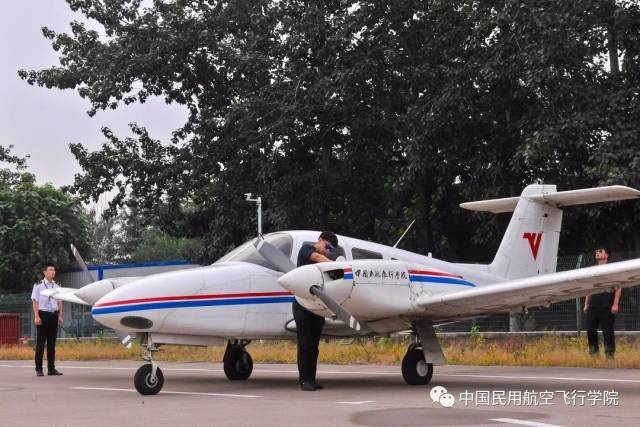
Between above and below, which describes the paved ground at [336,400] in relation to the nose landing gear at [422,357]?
below

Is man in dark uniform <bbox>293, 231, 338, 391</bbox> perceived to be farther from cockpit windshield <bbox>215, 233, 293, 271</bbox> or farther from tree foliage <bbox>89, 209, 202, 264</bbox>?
tree foliage <bbox>89, 209, 202, 264</bbox>

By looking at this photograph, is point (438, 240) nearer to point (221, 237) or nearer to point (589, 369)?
point (221, 237)

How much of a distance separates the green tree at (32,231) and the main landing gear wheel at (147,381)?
139ft

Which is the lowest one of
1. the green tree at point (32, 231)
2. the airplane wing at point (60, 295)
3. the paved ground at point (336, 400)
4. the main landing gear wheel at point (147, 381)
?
the paved ground at point (336, 400)

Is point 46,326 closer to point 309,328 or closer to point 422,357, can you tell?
point 309,328

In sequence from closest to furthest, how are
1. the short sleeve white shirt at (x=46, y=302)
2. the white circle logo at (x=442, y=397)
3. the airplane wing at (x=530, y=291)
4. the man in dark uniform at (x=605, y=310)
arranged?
1. the white circle logo at (x=442, y=397)
2. the airplane wing at (x=530, y=291)
3. the man in dark uniform at (x=605, y=310)
4. the short sleeve white shirt at (x=46, y=302)

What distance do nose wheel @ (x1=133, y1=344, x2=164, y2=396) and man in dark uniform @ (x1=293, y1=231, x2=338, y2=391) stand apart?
1.90 meters

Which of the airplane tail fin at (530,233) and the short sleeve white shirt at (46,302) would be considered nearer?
the airplane tail fin at (530,233)

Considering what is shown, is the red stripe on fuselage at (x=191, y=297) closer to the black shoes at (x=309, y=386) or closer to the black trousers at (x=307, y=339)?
the black trousers at (x=307, y=339)

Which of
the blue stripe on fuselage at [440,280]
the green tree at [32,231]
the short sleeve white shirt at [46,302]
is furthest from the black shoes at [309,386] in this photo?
the green tree at [32,231]

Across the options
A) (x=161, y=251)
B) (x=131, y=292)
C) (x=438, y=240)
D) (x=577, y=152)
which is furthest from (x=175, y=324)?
(x=161, y=251)

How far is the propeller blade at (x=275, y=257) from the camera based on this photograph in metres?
13.5

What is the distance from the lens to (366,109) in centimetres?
3108

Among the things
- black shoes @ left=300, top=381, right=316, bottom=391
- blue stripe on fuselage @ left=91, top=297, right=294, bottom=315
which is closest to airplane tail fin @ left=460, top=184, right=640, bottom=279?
blue stripe on fuselage @ left=91, top=297, right=294, bottom=315
